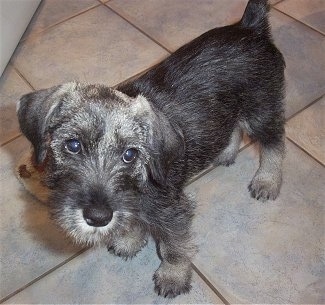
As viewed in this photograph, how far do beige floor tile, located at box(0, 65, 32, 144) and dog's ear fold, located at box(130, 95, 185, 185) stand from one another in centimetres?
118

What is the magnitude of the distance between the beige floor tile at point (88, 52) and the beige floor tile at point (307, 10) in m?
0.99

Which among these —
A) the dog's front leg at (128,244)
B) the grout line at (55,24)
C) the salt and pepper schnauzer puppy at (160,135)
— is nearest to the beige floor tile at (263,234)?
the salt and pepper schnauzer puppy at (160,135)

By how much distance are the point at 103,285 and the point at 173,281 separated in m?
0.31

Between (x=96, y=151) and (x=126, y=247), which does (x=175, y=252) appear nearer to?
(x=126, y=247)

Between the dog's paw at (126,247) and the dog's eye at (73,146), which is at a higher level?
the dog's eye at (73,146)

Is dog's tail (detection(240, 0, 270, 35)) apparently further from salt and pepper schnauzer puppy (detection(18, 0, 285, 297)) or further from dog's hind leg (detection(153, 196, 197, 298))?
dog's hind leg (detection(153, 196, 197, 298))

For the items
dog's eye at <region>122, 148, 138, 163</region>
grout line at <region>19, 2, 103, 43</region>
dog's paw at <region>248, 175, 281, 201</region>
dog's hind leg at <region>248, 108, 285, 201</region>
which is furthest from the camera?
grout line at <region>19, 2, 103, 43</region>

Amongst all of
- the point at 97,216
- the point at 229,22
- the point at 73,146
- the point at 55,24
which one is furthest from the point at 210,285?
the point at 55,24

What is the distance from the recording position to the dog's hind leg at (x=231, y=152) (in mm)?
2436

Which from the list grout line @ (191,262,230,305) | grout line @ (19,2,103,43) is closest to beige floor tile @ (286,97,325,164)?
grout line @ (191,262,230,305)

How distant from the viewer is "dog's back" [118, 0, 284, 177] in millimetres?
1928

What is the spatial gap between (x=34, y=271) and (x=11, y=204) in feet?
1.29

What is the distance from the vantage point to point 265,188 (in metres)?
2.33

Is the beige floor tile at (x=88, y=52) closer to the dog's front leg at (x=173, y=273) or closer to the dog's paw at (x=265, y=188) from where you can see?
the dog's paw at (x=265, y=188)
